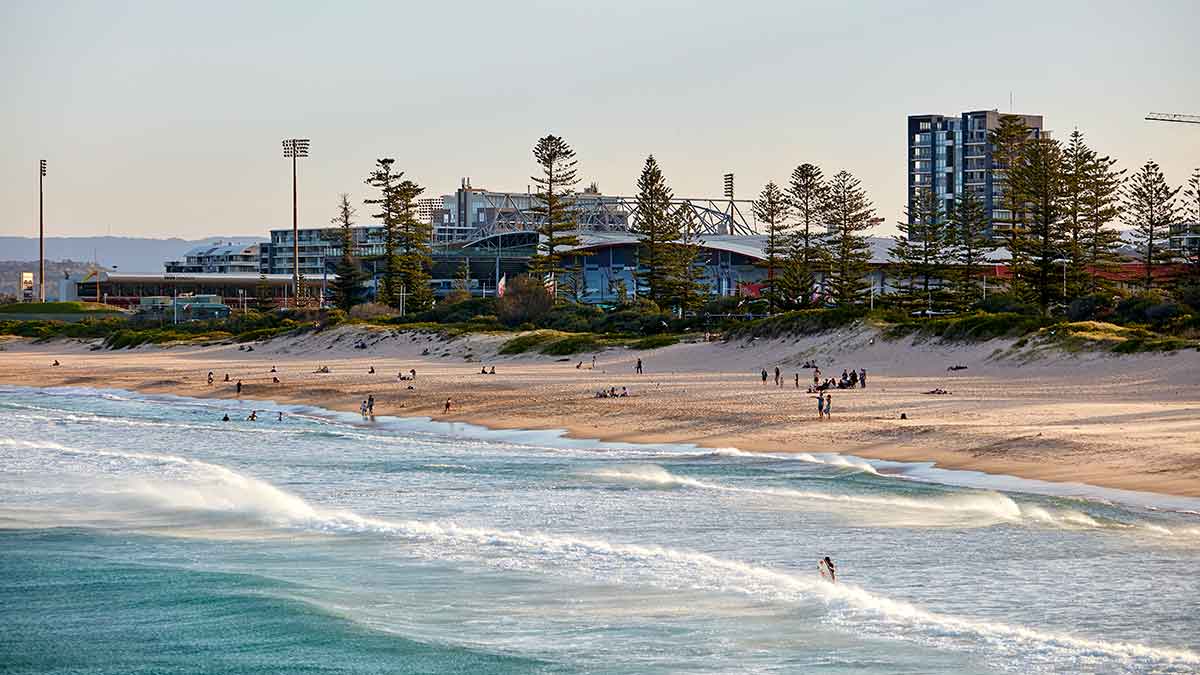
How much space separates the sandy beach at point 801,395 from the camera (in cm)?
2677

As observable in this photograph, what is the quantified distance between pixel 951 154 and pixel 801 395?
11593cm

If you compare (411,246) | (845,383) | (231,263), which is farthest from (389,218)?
(231,263)

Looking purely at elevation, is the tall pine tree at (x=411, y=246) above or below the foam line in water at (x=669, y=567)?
above

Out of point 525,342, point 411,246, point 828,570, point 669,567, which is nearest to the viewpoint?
point 828,570

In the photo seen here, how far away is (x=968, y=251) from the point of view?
64562 mm

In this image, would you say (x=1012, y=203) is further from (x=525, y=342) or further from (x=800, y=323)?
(x=525, y=342)

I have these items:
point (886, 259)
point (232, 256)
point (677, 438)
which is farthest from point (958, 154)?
point (677, 438)

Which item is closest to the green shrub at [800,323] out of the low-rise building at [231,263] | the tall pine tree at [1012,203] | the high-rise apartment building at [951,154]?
the tall pine tree at [1012,203]

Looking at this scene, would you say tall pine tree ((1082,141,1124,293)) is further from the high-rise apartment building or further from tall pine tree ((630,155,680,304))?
the high-rise apartment building

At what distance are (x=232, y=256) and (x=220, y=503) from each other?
17976cm

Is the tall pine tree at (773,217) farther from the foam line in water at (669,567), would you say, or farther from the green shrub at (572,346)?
the foam line in water at (669,567)

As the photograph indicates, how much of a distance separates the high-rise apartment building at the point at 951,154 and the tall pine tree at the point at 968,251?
258ft

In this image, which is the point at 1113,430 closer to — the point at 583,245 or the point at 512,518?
the point at 512,518

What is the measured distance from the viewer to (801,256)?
69.4 meters
